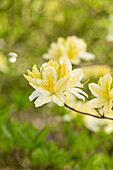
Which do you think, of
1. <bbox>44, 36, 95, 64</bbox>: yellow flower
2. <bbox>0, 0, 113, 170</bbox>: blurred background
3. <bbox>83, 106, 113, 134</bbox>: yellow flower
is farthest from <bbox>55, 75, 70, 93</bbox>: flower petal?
<bbox>83, 106, 113, 134</bbox>: yellow flower

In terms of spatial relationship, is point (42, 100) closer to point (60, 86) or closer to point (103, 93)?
point (60, 86)

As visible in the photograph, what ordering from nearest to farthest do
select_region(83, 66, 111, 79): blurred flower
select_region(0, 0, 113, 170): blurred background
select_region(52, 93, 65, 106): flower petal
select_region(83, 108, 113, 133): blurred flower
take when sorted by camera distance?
select_region(52, 93, 65, 106): flower petal < select_region(0, 0, 113, 170): blurred background < select_region(83, 108, 113, 133): blurred flower < select_region(83, 66, 111, 79): blurred flower

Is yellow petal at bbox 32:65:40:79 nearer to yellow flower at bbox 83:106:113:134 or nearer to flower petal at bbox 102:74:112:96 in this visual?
flower petal at bbox 102:74:112:96

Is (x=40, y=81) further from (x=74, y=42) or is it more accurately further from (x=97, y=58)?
(x=97, y=58)

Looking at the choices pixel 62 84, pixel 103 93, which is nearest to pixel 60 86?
pixel 62 84

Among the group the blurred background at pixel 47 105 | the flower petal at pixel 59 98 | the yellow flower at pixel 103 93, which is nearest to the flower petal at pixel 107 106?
the yellow flower at pixel 103 93

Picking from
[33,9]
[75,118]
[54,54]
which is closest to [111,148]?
[75,118]
